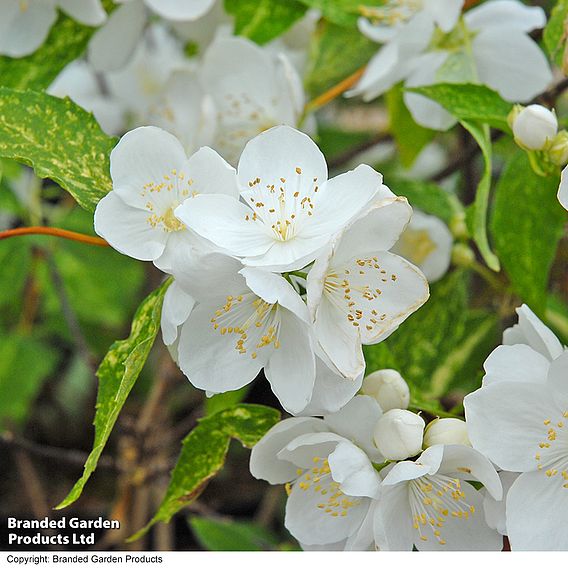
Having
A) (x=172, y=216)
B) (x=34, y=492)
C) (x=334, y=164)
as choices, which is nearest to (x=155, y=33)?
Result: (x=334, y=164)

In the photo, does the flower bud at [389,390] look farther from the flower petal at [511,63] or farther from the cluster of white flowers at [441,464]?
the flower petal at [511,63]

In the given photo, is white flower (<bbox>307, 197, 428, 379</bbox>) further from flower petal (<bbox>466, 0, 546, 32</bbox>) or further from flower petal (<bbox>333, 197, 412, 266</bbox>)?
flower petal (<bbox>466, 0, 546, 32</bbox>)

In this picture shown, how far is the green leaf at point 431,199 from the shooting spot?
3.62 ft

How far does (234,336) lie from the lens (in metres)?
0.68

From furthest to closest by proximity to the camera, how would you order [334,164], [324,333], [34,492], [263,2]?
[34,492] < [334,164] < [263,2] < [324,333]

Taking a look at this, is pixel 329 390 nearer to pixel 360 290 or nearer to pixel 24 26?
pixel 360 290

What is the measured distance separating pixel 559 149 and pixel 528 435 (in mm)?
250

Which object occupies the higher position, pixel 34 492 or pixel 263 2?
pixel 263 2

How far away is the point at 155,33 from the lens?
1574 mm

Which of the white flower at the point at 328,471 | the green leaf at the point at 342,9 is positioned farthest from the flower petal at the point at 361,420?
the green leaf at the point at 342,9

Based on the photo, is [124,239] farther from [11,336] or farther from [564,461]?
[11,336]

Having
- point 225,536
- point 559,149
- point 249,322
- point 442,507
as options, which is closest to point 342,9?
point 559,149

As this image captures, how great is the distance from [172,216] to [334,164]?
0.68 m
